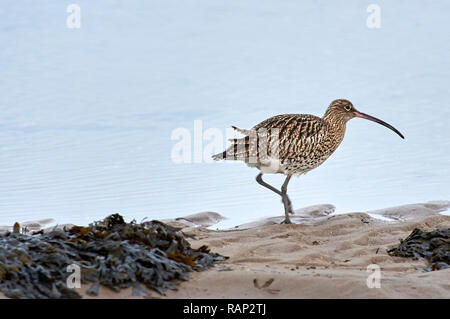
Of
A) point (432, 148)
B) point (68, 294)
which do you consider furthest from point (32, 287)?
point (432, 148)

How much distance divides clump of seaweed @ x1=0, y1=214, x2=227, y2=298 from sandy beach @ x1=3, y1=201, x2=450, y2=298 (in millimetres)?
100

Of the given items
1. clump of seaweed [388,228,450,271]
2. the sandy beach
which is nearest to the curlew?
the sandy beach

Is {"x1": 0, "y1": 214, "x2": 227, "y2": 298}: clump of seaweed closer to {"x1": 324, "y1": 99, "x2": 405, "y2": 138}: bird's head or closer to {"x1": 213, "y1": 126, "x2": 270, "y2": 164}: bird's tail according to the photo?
{"x1": 213, "y1": 126, "x2": 270, "y2": 164}: bird's tail

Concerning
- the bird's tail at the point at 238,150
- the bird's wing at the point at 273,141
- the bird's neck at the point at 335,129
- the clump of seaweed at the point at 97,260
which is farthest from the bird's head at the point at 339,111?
the clump of seaweed at the point at 97,260

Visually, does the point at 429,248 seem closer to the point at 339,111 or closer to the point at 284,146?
the point at 284,146

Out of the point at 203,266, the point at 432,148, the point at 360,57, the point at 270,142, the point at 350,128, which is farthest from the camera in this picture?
the point at 360,57

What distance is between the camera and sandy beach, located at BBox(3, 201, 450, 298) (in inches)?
206

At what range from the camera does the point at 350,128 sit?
13773 mm

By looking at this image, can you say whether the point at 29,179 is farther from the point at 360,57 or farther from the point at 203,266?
the point at 360,57

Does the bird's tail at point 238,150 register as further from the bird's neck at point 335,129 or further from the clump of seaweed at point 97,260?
the clump of seaweed at point 97,260

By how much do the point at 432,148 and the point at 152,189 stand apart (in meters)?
4.62

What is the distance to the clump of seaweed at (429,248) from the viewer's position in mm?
6609

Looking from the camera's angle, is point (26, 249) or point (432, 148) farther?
point (432, 148)
